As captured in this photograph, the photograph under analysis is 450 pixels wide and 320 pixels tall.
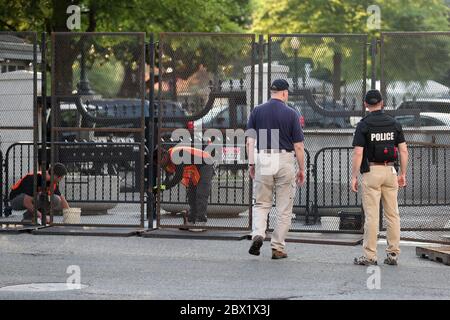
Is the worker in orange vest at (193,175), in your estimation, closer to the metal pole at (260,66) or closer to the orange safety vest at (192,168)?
the orange safety vest at (192,168)

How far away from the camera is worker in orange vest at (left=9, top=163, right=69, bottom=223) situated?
16.3m

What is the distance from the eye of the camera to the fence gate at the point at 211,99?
15.6 meters

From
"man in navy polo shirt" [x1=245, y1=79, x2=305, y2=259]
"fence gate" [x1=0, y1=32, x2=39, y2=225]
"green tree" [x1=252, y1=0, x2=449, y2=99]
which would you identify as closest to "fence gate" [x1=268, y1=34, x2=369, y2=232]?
"man in navy polo shirt" [x1=245, y1=79, x2=305, y2=259]

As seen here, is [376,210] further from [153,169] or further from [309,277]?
[153,169]

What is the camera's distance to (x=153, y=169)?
16.2m

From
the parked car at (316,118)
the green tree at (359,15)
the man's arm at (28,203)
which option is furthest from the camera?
the green tree at (359,15)

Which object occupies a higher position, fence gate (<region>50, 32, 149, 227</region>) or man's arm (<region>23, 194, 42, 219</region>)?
fence gate (<region>50, 32, 149, 227</region>)

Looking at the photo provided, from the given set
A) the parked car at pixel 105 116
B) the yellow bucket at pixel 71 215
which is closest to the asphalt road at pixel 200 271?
the yellow bucket at pixel 71 215

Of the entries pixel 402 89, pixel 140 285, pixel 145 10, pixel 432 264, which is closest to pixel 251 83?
pixel 402 89

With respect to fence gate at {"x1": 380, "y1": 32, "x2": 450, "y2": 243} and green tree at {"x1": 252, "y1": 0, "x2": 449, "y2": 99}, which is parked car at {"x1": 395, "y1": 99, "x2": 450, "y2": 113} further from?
green tree at {"x1": 252, "y1": 0, "x2": 449, "y2": 99}

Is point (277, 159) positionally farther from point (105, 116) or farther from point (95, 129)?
point (105, 116)

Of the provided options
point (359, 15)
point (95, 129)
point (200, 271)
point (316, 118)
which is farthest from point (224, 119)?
point (359, 15)

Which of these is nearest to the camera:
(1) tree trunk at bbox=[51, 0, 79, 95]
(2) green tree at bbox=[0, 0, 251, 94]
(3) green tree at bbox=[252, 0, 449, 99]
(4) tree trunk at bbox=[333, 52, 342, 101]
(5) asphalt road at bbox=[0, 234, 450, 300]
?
(5) asphalt road at bbox=[0, 234, 450, 300]
